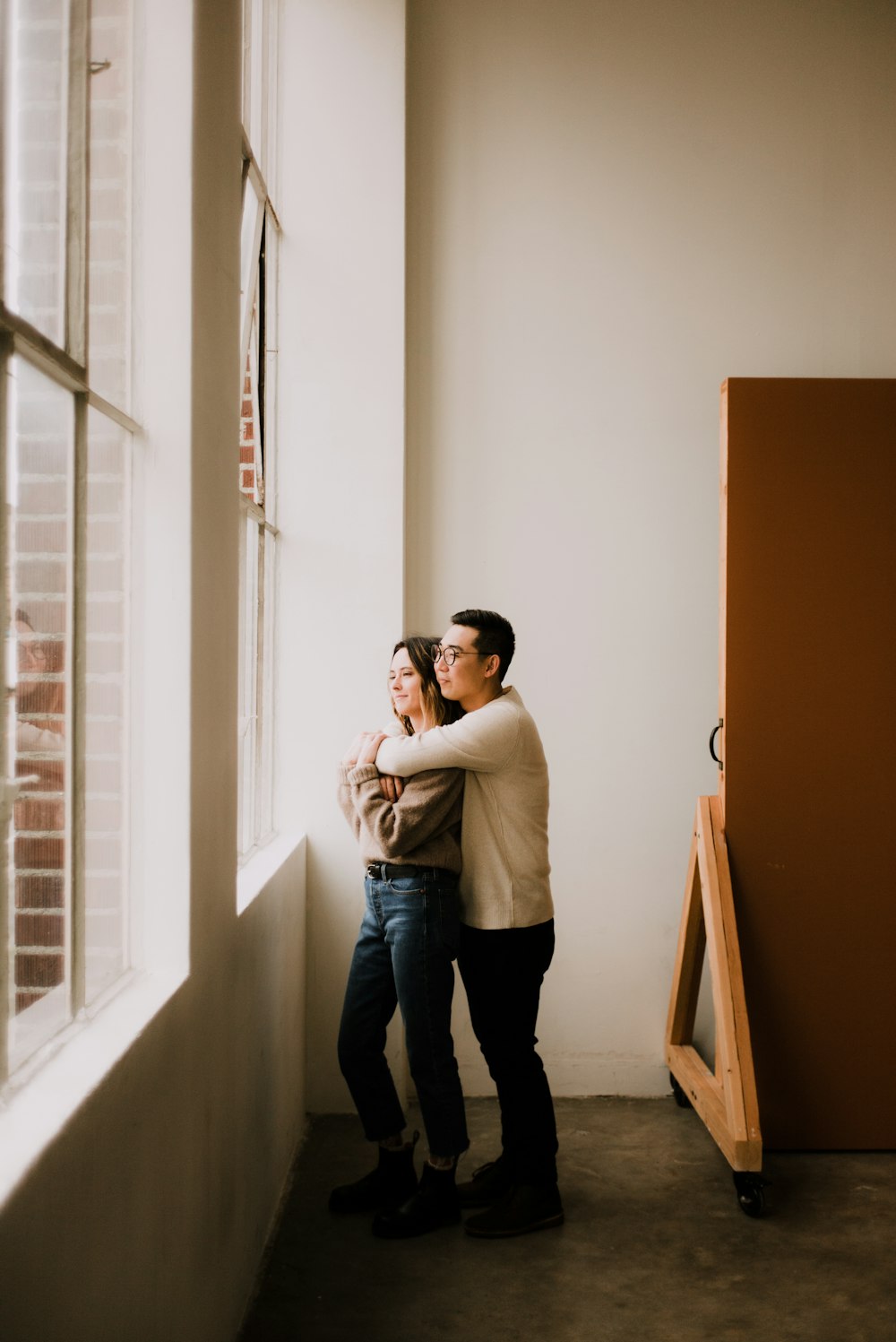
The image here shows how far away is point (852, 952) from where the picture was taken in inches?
126

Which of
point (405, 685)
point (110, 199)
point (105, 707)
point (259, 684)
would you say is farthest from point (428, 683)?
point (110, 199)

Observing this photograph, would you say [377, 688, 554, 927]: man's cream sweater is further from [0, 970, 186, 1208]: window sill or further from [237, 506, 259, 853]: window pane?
[0, 970, 186, 1208]: window sill

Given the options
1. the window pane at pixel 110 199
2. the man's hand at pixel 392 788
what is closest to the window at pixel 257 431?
the man's hand at pixel 392 788

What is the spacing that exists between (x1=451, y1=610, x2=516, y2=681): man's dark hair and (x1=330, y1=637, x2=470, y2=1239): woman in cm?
13

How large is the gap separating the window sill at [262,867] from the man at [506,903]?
0.41 meters

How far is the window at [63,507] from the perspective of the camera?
1361 millimetres

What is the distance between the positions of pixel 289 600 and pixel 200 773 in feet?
5.34

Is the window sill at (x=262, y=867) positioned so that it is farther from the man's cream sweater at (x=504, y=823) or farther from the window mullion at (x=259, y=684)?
the man's cream sweater at (x=504, y=823)

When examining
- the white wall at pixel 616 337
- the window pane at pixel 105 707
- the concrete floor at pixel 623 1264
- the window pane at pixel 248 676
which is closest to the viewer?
the window pane at pixel 105 707

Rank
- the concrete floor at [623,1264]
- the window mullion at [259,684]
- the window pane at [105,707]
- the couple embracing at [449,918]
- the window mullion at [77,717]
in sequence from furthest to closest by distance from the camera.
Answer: the window mullion at [259,684], the couple embracing at [449,918], the concrete floor at [623,1264], the window pane at [105,707], the window mullion at [77,717]

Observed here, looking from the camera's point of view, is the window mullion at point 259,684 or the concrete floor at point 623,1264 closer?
the concrete floor at point 623,1264

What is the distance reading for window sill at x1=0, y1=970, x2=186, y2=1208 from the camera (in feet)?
3.91

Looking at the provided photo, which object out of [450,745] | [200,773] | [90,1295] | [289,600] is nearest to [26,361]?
[200,773]

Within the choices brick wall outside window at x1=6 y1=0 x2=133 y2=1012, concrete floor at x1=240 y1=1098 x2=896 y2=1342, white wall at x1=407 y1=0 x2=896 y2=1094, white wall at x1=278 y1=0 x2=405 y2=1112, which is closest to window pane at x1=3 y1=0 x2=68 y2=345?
brick wall outside window at x1=6 y1=0 x2=133 y2=1012
